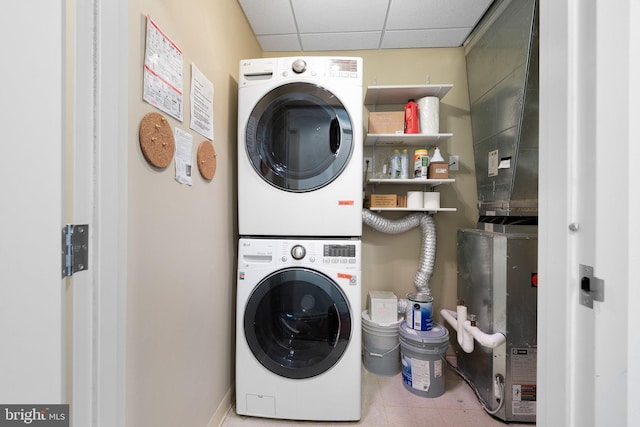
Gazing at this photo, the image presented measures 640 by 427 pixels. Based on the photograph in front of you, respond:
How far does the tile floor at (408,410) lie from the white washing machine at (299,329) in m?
0.06

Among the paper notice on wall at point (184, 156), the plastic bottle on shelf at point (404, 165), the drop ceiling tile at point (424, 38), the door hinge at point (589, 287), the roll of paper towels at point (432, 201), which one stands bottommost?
the door hinge at point (589, 287)

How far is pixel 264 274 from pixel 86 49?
1.07 meters

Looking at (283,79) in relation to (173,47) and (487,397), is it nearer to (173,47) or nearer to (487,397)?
(173,47)

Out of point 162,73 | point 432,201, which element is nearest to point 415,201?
point 432,201

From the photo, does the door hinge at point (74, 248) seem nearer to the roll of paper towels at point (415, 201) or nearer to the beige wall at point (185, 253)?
the beige wall at point (185, 253)

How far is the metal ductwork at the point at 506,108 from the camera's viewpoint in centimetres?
132

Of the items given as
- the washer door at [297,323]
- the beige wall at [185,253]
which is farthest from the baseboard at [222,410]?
the washer door at [297,323]

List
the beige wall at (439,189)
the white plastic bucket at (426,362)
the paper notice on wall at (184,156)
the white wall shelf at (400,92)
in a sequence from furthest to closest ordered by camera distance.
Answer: the beige wall at (439,189) → the white wall shelf at (400,92) → the white plastic bucket at (426,362) → the paper notice on wall at (184,156)

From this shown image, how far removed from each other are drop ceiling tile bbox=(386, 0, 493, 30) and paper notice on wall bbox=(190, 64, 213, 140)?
125cm

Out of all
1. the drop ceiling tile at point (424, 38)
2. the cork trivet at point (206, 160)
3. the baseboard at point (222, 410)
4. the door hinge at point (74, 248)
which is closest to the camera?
the door hinge at point (74, 248)

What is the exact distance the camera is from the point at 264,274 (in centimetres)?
133

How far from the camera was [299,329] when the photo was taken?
53.5 inches

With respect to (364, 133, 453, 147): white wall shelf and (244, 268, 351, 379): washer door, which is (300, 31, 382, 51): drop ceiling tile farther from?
(244, 268, 351, 379): washer door

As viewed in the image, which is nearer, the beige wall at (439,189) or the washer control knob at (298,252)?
the washer control knob at (298,252)
